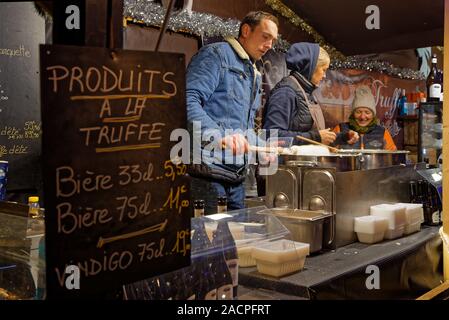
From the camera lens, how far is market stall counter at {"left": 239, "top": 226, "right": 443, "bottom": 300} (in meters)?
1.85

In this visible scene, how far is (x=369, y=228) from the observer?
2.54m

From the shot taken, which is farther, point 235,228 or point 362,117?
point 362,117

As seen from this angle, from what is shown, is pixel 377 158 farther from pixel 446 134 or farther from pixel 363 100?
pixel 363 100

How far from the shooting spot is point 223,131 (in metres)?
3.36

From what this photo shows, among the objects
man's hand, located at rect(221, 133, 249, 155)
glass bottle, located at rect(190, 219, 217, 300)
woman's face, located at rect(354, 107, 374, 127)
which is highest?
woman's face, located at rect(354, 107, 374, 127)

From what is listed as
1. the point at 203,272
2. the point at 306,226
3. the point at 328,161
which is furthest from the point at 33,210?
the point at 328,161

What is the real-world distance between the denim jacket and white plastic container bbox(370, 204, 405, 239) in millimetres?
1138

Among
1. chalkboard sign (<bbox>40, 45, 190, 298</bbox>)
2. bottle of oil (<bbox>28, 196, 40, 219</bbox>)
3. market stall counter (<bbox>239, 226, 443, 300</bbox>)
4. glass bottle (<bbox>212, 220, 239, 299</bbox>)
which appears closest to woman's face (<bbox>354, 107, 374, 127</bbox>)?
market stall counter (<bbox>239, 226, 443, 300</bbox>)

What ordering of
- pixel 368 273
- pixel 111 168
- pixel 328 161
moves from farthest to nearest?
pixel 328 161
pixel 368 273
pixel 111 168

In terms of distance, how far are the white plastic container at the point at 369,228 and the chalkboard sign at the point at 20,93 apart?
2.61 meters

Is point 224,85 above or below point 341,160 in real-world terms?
above

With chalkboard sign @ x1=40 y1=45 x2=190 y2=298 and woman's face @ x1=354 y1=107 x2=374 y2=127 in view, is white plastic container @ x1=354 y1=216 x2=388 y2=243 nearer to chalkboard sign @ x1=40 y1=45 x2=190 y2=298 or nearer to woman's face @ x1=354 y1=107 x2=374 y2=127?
chalkboard sign @ x1=40 y1=45 x2=190 y2=298

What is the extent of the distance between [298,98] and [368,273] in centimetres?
229

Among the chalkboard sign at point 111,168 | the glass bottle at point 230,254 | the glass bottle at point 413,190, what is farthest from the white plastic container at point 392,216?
the chalkboard sign at point 111,168
